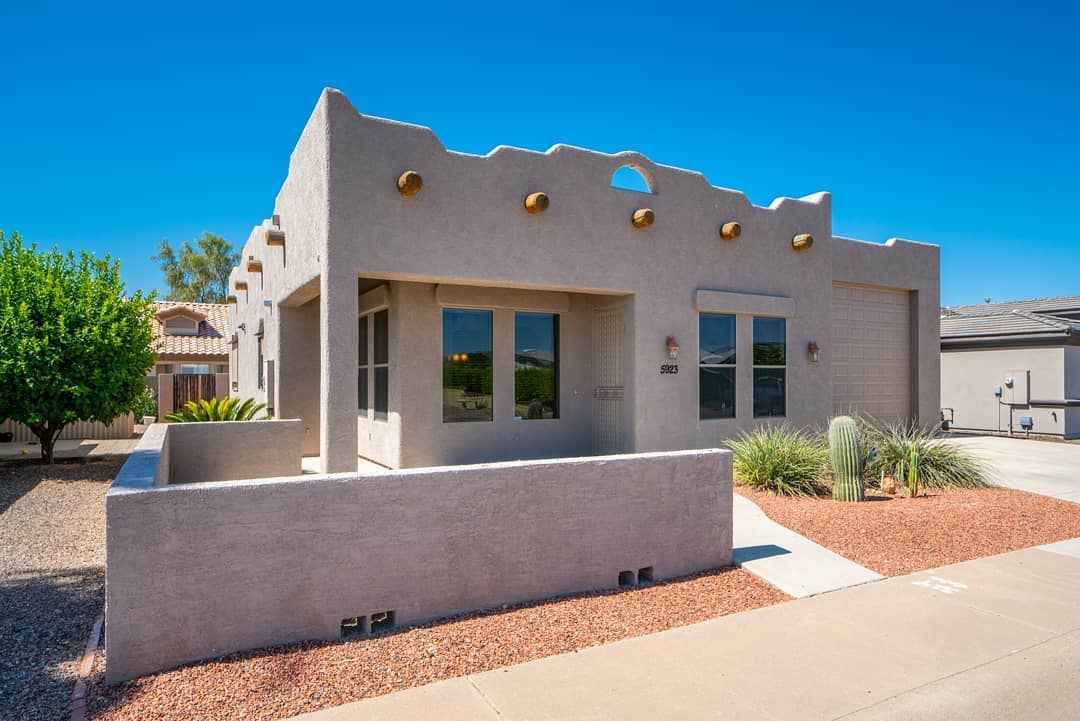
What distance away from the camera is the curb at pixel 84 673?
3.59m

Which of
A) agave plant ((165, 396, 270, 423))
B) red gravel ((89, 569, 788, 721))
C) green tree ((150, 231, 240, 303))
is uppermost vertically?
green tree ((150, 231, 240, 303))

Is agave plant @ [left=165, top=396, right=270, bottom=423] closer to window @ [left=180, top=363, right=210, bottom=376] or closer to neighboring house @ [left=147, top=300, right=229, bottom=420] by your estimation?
neighboring house @ [left=147, top=300, right=229, bottom=420]

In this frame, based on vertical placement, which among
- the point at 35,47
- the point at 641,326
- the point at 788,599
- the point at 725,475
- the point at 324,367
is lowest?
the point at 788,599

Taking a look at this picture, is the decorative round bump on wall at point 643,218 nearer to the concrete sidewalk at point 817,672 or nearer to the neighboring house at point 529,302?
the neighboring house at point 529,302

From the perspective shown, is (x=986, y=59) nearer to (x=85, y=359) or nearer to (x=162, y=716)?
(x=162, y=716)

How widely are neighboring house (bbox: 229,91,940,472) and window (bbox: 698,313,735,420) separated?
0.03 metres

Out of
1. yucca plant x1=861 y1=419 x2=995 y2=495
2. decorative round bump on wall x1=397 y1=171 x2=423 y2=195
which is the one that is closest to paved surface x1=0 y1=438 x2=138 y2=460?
decorative round bump on wall x1=397 y1=171 x2=423 y2=195

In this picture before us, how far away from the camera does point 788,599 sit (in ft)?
18.1

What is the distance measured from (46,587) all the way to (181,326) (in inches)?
1017

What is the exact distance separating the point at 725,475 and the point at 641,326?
503cm

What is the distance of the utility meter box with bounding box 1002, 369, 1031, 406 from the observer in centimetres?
1847

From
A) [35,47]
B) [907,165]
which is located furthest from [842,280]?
[35,47]

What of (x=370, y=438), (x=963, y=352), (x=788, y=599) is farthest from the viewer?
(x=963, y=352)

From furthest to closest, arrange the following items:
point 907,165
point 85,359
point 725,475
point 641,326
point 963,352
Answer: point 963,352
point 907,165
point 85,359
point 641,326
point 725,475
